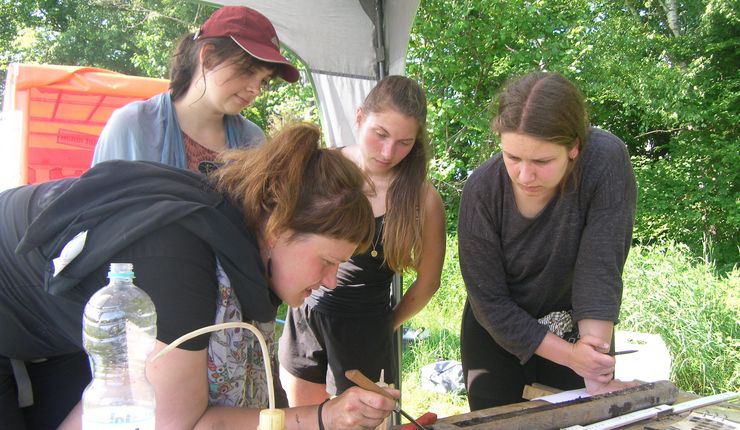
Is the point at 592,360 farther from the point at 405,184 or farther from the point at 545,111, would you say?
the point at 405,184

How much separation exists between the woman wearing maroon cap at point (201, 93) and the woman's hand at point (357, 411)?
0.86m

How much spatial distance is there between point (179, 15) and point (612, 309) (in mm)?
11042

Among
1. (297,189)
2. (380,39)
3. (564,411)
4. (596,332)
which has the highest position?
(380,39)

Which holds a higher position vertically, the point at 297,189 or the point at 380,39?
the point at 380,39

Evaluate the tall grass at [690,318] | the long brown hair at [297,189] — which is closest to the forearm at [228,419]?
the long brown hair at [297,189]

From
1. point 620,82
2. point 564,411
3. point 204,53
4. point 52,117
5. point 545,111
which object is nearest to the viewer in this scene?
point 564,411

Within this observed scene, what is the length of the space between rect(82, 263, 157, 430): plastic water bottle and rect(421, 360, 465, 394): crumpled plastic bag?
2.92 m

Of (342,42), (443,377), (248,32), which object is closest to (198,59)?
(248,32)

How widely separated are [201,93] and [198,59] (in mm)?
97

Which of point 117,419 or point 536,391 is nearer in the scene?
point 117,419

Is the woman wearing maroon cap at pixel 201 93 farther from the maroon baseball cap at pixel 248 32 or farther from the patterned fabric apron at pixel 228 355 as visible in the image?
the patterned fabric apron at pixel 228 355

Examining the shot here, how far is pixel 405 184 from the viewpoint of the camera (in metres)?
2.11

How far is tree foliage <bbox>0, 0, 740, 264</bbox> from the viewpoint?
715 centimetres

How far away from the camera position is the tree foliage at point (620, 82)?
7.15 metres
